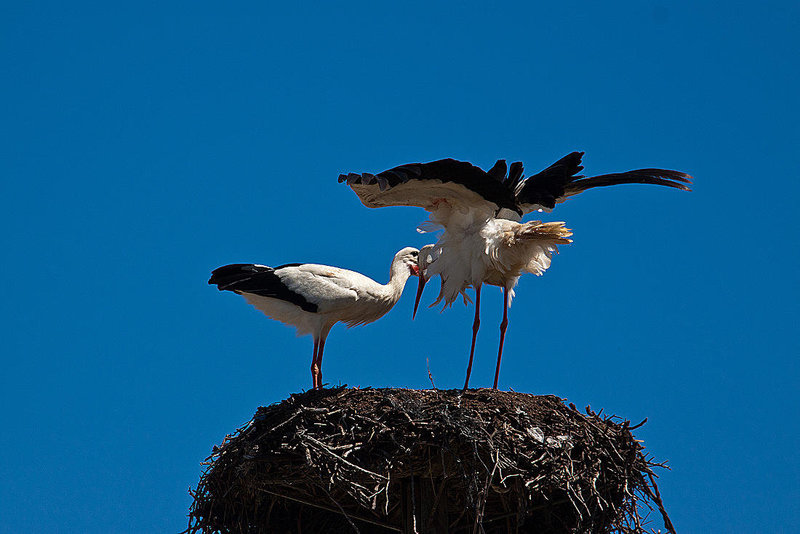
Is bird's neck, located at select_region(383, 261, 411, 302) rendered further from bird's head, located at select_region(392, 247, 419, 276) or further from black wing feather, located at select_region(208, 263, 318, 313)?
black wing feather, located at select_region(208, 263, 318, 313)

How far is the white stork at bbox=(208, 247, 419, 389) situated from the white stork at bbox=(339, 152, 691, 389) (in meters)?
0.62

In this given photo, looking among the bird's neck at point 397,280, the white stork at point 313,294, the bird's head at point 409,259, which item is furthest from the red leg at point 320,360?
the bird's head at point 409,259

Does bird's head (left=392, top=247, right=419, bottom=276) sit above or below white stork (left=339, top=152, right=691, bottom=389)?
above

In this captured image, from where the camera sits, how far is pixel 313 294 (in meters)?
10.0

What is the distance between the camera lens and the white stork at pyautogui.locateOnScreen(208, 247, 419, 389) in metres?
10.0

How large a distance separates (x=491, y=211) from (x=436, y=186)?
706 millimetres

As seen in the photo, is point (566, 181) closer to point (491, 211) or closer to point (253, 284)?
point (491, 211)

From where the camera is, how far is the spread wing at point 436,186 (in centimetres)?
833

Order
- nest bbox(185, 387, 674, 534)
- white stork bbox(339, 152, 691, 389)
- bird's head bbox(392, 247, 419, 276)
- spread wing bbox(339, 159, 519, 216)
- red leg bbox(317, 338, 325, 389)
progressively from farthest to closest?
bird's head bbox(392, 247, 419, 276), red leg bbox(317, 338, 325, 389), white stork bbox(339, 152, 691, 389), spread wing bbox(339, 159, 519, 216), nest bbox(185, 387, 674, 534)

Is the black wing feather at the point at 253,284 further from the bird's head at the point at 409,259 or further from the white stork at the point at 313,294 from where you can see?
the bird's head at the point at 409,259

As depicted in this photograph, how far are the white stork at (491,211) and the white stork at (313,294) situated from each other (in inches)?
24.3

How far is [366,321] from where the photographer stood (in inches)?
409

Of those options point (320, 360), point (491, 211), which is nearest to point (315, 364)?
point (320, 360)

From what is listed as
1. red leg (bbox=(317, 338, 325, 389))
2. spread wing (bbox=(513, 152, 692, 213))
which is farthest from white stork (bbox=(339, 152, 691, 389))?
red leg (bbox=(317, 338, 325, 389))
